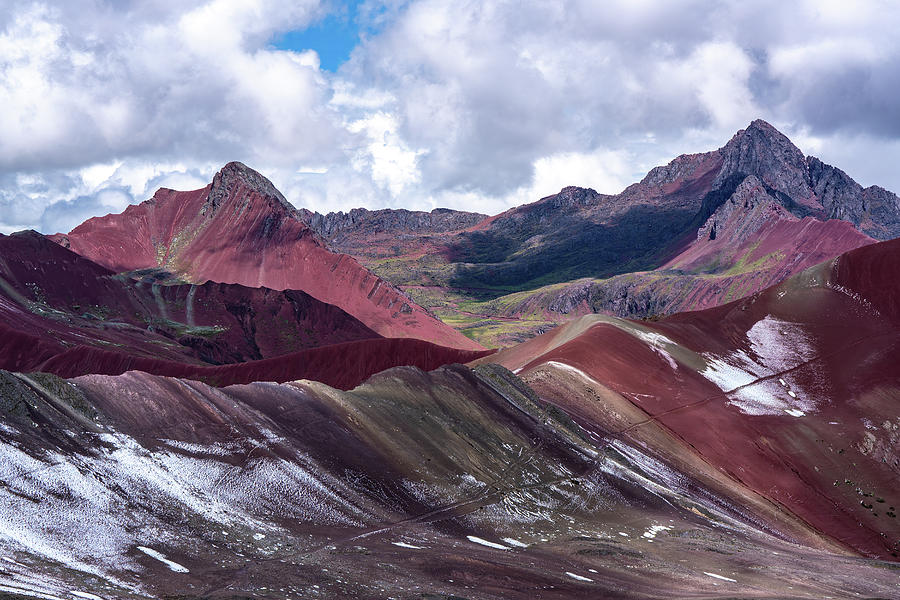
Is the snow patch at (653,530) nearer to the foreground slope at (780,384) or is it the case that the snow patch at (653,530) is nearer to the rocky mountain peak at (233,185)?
the foreground slope at (780,384)

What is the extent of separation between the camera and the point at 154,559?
26250 millimetres

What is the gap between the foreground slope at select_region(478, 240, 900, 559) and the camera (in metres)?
61.8

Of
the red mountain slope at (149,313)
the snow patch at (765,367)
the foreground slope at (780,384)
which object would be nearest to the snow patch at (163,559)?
the foreground slope at (780,384)

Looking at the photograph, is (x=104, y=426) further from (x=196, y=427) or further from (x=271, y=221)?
(x=271, y=221)

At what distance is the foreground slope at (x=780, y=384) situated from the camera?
6181 cm

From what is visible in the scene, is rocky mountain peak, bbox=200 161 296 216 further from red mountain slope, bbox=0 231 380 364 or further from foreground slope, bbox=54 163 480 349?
red mountain slope, bbox=0 231 380 364

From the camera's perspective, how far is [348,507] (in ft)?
118

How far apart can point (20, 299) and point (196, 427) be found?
99.7 m

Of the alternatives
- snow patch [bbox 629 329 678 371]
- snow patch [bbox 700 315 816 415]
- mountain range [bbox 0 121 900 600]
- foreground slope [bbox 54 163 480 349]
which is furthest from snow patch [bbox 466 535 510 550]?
foreground slope [bbox 54 163 480 349]

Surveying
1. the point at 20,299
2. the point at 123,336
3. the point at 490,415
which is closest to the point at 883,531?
the point at 490,415

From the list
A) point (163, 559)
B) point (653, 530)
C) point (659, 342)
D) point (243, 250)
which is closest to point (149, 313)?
point (243, 250)

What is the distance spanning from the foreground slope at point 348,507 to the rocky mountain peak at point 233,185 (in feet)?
486

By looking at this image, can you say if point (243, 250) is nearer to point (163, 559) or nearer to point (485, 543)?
point (485, 543)

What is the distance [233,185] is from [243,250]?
20775 millimetres
